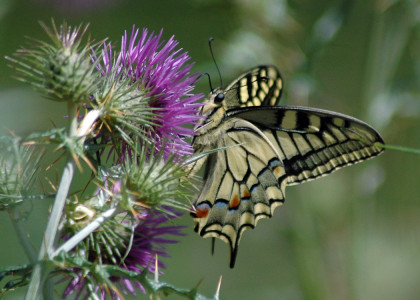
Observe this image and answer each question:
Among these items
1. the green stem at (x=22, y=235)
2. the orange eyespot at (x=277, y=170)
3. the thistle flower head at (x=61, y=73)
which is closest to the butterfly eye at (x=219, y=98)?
the orange eyespot at (x=277, y=170)

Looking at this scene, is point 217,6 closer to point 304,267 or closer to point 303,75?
point 303,75

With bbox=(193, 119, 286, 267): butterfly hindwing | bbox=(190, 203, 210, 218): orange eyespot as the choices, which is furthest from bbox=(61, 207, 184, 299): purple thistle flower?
bbox=(193, 119, 286, 267): butterfly hindwing

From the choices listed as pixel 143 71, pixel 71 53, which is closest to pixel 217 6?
pixel 143 71

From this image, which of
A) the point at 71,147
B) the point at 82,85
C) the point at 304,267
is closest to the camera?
the point at 71,147

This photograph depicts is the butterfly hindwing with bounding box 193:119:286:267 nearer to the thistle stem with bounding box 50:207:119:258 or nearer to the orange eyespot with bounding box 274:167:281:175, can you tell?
the orange eyespot with bounding box 274:167:281:175

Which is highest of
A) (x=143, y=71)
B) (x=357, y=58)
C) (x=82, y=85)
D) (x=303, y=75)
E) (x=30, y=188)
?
(x=357, y=58)

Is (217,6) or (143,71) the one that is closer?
(143,71)

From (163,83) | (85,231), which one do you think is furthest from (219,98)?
(85,231)

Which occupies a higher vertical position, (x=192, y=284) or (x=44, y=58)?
(x=44, y=58)

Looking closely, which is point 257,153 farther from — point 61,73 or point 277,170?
point 61,73
